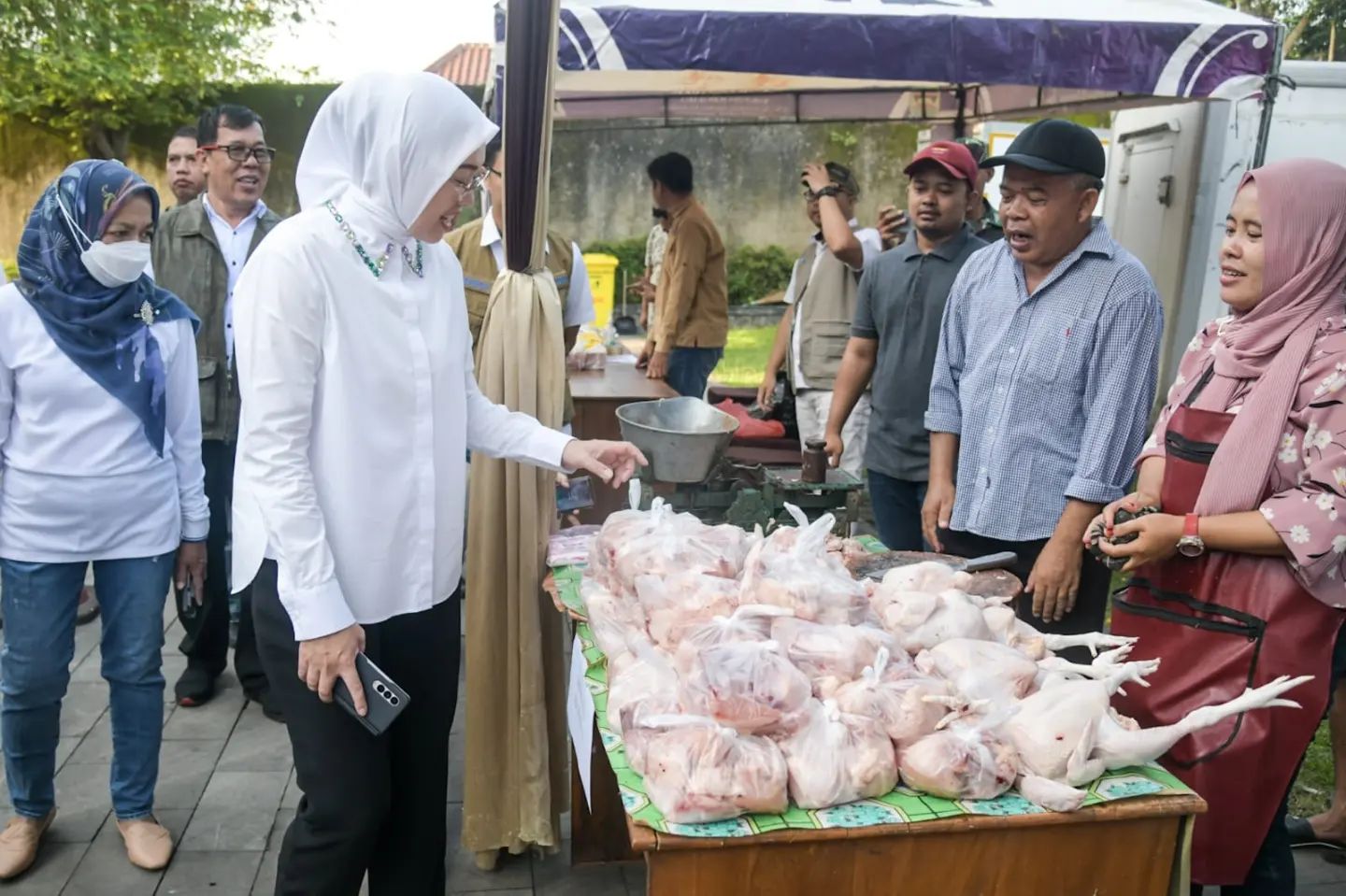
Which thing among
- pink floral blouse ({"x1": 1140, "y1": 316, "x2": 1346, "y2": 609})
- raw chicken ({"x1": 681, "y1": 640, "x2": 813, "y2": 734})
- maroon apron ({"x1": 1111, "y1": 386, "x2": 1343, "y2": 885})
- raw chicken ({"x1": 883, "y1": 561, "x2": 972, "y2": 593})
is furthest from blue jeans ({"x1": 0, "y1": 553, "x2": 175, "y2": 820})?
pink floral blouse ({"x1": 1140, "y1": 316, "x2": 1346, "y2": 609})

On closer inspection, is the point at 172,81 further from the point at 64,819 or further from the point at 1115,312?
the point at 1115,312

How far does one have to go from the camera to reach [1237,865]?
196cm

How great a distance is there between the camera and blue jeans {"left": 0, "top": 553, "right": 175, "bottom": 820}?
255 centimetres

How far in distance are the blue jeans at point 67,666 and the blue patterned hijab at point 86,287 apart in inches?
18.5

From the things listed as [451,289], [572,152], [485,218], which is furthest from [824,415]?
[572,152]

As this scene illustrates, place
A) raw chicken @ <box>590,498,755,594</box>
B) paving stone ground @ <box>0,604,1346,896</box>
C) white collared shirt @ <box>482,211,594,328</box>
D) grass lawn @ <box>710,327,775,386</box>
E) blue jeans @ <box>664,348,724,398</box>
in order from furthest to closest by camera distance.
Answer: grass lawn @ <box>710,327,775,386</box> → blue jeans @ <box>664,348,724,398</box> → white collared shirt @ <box>482,211,594,328</box> → paving stone ground @ <box>0,604,1346,896</box> → raw chicken @ <box>590,498,755,594</box>

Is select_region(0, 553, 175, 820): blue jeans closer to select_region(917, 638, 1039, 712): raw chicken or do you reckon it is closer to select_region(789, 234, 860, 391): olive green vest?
select_region(917, 638, 1039, 712): raw chicken

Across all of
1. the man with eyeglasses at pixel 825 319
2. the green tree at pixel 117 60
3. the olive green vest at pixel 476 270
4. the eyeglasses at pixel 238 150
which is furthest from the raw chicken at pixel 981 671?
the green tree at pixel 117 60

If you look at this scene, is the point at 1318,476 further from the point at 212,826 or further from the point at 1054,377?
the point at 212,826

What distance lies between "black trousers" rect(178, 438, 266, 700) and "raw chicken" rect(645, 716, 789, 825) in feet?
8.49

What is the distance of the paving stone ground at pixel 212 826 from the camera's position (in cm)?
273

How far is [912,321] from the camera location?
3.53m

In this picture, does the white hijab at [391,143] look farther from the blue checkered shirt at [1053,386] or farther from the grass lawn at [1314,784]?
the grass lawn at [1314,784]

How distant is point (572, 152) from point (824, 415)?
31.4 ft
